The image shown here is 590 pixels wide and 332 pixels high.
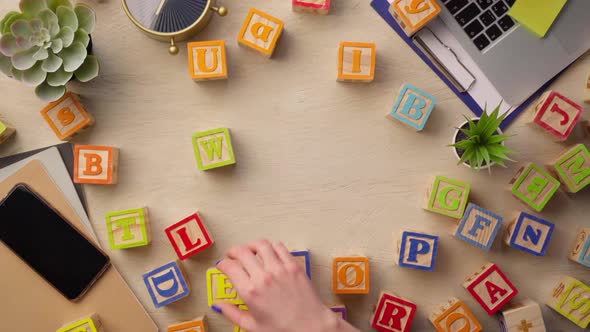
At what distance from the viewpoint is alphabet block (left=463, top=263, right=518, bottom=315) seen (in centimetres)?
103

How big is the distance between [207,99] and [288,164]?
0.24 meters

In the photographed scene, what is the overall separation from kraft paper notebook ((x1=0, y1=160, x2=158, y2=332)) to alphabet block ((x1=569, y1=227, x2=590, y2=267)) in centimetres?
98

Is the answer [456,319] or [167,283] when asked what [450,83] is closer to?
[456,319]

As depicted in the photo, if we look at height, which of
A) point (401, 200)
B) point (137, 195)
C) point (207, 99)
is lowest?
point (137, 195)

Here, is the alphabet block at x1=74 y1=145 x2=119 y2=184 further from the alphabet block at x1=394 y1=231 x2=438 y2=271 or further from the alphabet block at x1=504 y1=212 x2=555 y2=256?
the alphabet block at x1=504 y1=212 x2=555 y2=256

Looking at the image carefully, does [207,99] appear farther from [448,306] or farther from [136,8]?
[448,306]

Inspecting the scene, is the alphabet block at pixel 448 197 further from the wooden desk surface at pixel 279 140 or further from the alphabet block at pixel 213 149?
the alphabet block at pixel 213 149

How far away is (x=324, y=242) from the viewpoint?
106 centimetres

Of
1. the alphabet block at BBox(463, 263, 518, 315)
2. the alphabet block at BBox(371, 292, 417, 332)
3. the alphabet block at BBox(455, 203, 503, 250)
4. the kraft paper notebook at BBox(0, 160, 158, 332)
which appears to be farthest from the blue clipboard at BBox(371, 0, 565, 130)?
the kraft paper notebook at BBox(0, 160, 158, 332)

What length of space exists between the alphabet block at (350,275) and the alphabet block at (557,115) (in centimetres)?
50

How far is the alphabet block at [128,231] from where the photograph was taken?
1.03 metres

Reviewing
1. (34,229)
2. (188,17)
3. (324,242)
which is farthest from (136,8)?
(324,242)

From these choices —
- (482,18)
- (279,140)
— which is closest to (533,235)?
(482,18)

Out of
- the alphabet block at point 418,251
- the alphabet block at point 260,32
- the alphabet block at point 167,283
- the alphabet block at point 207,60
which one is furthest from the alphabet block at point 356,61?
the alphabet block at point 167,283
